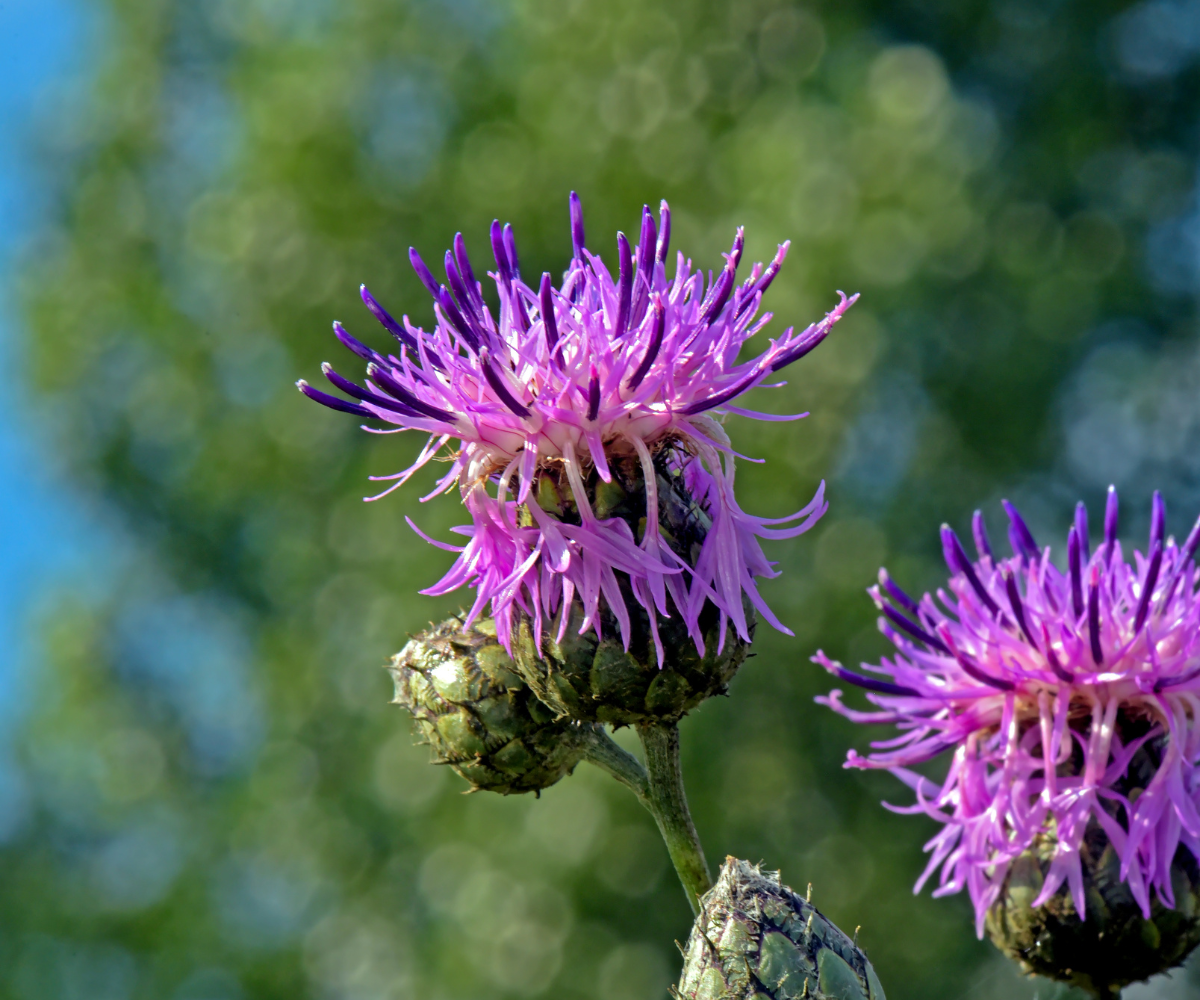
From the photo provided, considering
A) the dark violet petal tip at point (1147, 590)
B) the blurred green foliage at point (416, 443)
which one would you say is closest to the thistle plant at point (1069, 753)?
the dark violet petal tip at point (1147, 590)

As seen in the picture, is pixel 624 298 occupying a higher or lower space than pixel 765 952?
higher

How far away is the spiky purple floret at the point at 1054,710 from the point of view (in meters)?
3.07

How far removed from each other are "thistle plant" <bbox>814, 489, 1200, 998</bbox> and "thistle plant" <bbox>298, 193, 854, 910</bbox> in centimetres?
41

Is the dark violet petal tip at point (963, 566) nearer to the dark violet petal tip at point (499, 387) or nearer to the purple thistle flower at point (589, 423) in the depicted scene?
the purple thistle flower at point (589, 423)

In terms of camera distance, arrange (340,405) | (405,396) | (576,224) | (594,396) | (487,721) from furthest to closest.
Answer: (487,721), (576,224), (340,405), (405,396), (594,396)

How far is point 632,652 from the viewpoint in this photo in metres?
2.84

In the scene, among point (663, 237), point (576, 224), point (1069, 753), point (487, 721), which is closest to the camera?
point (1069, 753)

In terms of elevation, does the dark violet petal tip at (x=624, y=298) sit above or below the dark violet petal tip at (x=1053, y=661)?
above

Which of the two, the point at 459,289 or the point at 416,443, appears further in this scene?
the point at 416,443

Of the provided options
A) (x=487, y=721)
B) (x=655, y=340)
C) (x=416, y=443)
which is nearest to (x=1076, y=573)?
(x=655, y=340)

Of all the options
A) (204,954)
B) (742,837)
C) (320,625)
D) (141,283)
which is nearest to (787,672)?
(742,837)

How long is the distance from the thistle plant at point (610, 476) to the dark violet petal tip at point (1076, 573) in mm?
695

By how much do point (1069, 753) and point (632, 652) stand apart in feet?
3.65

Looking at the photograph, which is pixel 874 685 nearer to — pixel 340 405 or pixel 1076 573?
pixel 1076 573
